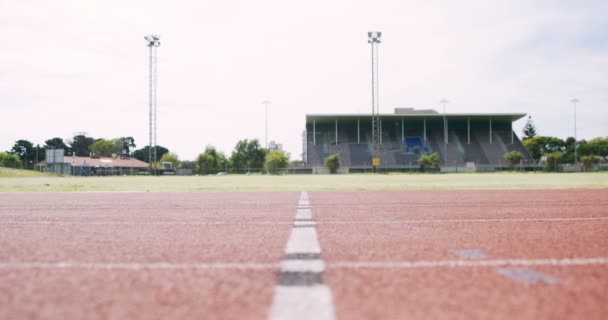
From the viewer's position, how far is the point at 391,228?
4281 millimetres

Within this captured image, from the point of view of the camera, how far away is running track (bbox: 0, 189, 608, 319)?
171 cm

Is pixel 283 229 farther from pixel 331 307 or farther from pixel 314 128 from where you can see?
pixel 314 128

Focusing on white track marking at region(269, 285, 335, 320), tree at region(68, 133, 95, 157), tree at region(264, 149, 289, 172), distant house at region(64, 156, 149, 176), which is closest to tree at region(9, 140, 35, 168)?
tree at region(68, 133, 95, 157)

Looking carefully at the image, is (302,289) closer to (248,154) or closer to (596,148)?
(248,154)

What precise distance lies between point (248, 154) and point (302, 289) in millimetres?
83438

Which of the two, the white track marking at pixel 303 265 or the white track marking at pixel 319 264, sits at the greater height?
the white track marking at pixel 303 265

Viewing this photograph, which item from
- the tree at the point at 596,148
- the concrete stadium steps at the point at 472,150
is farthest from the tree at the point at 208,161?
the tree at the point at 596,148

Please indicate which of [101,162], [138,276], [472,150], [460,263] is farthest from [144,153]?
[460,263]

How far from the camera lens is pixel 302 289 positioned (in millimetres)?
1938

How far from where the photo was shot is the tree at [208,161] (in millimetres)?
73750

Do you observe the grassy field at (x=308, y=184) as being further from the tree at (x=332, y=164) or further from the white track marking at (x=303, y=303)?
the tree at (x=332, y=164)

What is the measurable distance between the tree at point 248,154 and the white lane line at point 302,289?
81.6 meters

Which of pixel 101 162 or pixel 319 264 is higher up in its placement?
pixel 101 162

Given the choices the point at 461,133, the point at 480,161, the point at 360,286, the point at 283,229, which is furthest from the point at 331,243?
the point at 461,133
